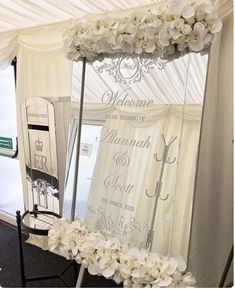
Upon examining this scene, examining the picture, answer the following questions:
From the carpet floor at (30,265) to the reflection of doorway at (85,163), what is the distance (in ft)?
1.67

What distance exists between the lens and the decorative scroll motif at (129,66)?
4.34 ft

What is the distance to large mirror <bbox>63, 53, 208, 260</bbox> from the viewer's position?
4.17ft

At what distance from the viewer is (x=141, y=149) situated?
4.45 feet

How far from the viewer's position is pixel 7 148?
3.17 m

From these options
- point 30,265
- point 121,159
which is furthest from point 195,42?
point 30,265

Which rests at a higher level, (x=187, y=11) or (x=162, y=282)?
(x=187, y=11)

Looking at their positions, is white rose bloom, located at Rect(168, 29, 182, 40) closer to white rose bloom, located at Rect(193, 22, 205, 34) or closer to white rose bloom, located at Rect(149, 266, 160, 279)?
white rose bloom, located at Rect(193, 22, 205, 34)

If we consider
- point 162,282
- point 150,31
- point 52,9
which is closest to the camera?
point 162,282

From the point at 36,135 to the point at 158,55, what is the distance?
1.60 meters

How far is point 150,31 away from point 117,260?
1014 millimetres

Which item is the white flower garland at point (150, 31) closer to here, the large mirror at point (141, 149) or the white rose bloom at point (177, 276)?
the large mirror at point (141, 149)

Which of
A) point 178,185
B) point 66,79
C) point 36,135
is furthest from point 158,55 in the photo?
point 36,135

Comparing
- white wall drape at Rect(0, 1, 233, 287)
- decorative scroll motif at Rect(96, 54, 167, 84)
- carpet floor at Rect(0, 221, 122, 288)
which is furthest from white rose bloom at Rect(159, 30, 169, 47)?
carpet floor at Rect(0, 221, 122, 288)

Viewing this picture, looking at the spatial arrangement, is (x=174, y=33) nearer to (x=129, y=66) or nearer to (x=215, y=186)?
(x=129, y=66)
